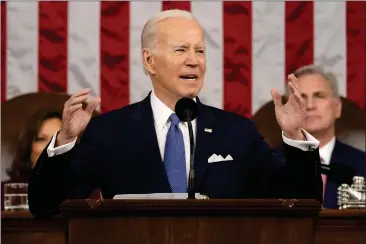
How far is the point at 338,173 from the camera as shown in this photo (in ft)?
13.4

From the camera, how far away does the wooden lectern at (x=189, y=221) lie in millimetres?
2390

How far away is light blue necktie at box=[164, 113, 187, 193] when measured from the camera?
10.7 feet

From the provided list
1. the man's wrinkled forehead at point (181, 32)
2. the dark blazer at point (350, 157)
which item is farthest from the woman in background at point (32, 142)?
the dark blazer at point (350, 157)

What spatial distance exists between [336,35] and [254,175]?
1.43 metres

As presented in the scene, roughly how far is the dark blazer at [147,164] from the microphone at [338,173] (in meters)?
0.73

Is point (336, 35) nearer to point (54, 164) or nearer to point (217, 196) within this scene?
point (217, 196)

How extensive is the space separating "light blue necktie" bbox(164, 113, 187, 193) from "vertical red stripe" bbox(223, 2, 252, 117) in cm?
113

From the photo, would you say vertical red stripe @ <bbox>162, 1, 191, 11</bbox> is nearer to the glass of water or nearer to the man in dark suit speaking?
the man in dark suit speaking

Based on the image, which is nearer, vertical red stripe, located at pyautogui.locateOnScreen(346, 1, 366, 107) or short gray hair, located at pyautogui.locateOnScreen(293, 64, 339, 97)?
short gray hair, located at pyautogui.locateOnScreen(293, 64, 339, 97)

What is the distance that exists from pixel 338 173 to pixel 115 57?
4.10ft

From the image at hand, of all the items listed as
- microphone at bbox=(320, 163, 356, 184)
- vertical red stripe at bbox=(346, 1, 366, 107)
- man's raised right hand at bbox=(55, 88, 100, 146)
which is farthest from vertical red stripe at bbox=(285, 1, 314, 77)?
man's raised right hand at bbox=(55, 88, 100, 146)

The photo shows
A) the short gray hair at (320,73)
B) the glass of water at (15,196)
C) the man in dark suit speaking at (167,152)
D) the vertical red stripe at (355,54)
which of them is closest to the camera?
the man in dark suit speaking at (167,152)

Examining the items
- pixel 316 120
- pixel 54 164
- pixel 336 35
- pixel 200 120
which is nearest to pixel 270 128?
pixel 316 120

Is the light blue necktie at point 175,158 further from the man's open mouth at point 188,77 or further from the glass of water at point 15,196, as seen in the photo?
the glass of water at point 15,196
